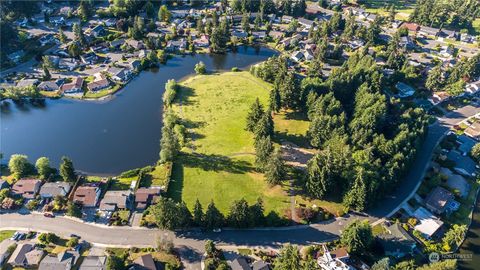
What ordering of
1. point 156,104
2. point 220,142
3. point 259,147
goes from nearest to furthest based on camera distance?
1. point 259,147
2. point 220,142
3. point 156,104

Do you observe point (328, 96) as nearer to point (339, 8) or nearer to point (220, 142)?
point (220, 142)

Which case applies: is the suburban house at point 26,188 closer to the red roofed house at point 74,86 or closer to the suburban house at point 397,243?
the red roofed house at point 74,86

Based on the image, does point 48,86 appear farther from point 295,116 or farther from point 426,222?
point 426,222

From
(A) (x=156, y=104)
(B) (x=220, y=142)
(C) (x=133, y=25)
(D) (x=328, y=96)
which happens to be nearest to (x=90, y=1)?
(C) (x=133, y=25)

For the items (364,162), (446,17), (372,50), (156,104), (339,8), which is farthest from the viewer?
(339,8)

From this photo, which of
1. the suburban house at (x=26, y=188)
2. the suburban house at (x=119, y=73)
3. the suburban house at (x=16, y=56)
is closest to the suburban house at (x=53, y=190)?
the suburban house at (x=26, y=188)

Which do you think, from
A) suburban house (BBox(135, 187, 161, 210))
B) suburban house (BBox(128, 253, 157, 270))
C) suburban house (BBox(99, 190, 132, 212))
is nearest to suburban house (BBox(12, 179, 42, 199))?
suburban house (BBox(99, 190, 132, 212))

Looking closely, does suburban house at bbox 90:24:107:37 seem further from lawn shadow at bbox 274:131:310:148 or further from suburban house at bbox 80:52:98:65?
lawn shadow at bbox 274:131:310:148
